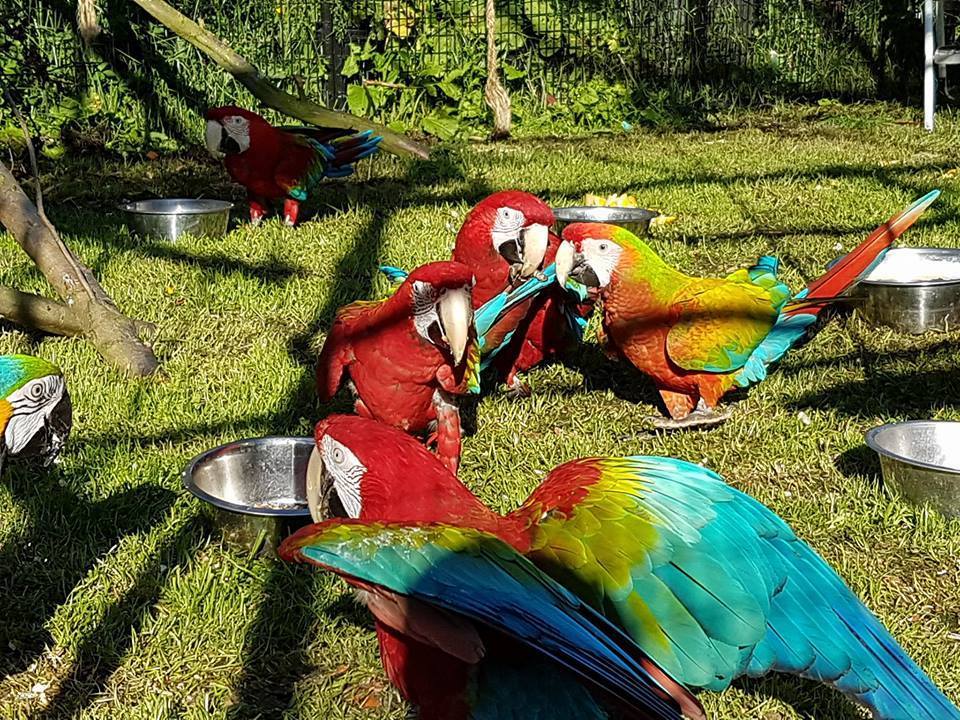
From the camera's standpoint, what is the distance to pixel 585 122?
6906 mm

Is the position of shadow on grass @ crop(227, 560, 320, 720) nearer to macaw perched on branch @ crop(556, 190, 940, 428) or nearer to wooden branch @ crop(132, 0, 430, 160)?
macaw perched on branch @ crop(556, 190, 940, 428)

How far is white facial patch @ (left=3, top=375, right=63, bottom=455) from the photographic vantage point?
→ 6.15ft

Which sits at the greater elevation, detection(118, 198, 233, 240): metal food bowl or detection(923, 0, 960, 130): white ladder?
detection(923, 0, 960, 130): white ladder

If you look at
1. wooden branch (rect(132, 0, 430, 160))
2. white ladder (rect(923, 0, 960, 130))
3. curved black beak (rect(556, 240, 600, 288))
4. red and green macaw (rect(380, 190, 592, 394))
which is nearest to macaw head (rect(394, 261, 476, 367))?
red and green macaw (rect(380, 190, 592, 394))

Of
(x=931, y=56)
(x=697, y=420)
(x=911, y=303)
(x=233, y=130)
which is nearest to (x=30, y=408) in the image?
(x=697, y=420)

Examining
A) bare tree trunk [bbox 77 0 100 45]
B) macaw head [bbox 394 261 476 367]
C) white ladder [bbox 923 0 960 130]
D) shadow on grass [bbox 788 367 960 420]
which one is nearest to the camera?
macaw head [bbox 394 261 476 367]

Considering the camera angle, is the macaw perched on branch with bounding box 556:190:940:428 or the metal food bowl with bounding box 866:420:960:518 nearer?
the metal food bowl with bounding box 866:420:960:518

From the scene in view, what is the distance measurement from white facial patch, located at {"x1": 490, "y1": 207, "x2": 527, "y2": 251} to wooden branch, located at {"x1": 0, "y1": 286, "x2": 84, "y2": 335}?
48.7 inches

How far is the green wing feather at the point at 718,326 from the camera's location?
256cm

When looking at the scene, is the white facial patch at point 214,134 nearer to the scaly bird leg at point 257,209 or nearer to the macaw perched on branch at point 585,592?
the scaly bird leg at point 257,209

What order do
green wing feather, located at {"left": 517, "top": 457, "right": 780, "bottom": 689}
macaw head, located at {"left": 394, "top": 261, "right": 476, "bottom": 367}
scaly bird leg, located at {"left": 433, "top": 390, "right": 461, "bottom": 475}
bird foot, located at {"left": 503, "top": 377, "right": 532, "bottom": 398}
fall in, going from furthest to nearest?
1. bird foot, located at {"left": 503, "top": 377, "right": 532, "bottom": 398}
2. scaly bird leg, located at {"left": 433, "top": 390, "right": 461, "bottom": 475}
3. macaw head, located at {"left": 394, "top": 261, "right": 476, "bottom": 367}
4. green wing feather, located at {"left": 517, "top": 457, "right": 780, "bottom": 689}

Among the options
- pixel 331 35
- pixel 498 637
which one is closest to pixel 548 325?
pixel 498 637

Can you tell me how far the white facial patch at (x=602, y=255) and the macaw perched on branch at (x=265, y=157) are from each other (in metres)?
1.98

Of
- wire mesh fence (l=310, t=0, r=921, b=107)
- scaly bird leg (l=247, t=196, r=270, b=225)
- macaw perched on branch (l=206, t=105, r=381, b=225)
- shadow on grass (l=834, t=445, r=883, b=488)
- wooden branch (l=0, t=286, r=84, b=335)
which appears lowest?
shadow on grass (l=834, t=445, r=883, b=488)
